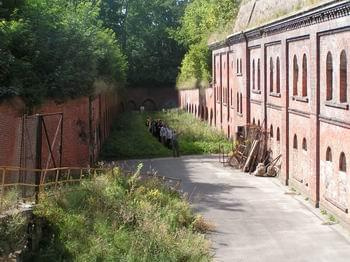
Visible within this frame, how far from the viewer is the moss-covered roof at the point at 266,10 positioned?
22422 millimetres

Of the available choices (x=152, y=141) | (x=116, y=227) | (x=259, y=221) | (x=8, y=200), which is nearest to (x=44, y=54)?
(x=116, y=227)

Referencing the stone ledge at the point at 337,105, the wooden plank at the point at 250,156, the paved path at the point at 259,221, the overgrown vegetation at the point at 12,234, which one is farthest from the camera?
the wooden plank at the point at 250,156

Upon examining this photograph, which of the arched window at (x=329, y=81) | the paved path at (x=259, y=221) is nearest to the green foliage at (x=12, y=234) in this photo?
the paved path at (x=259, y=221)

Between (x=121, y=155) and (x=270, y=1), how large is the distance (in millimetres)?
10800

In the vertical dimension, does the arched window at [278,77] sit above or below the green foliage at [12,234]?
above

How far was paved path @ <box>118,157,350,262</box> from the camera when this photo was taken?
15320mm

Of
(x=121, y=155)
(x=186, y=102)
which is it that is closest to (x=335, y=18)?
(x=121, y=155)

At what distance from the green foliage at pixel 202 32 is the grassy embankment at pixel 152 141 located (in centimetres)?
568

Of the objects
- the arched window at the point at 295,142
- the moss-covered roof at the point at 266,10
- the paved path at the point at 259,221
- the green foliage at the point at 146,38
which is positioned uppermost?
the green foliage at the point at 146,38

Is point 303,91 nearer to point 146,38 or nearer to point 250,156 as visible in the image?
point 250,156

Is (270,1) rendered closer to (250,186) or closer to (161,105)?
(250,186)

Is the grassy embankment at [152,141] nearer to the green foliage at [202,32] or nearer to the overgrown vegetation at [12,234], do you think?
the green foliage at [202,32]

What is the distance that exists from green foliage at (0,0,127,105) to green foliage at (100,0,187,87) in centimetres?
4022

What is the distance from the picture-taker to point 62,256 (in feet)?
42.2
